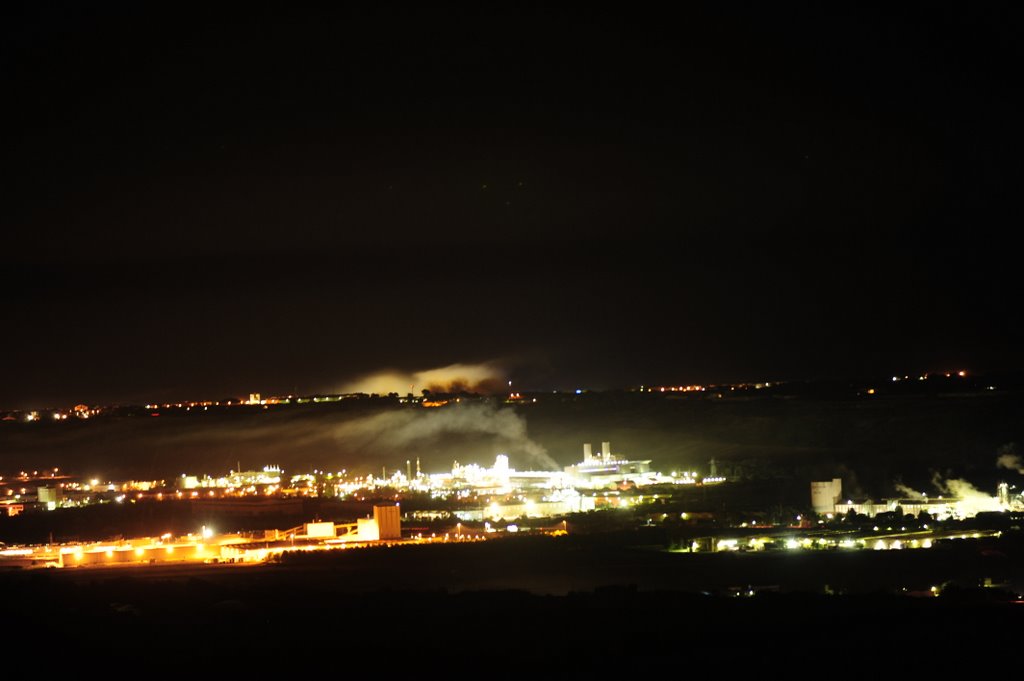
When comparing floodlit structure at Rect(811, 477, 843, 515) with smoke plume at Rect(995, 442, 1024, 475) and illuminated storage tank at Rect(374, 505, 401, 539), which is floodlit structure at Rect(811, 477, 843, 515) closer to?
smoke plume at Rect(995, 442, 1024, 475)

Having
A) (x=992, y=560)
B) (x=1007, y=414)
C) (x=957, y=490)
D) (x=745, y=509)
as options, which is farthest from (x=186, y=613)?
(x=1007, y=414)

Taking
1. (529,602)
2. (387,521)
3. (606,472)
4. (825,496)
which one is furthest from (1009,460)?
(529,602)

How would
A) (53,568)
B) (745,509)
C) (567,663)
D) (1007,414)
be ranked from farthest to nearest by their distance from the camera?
(1007,414) → (745,509) → (53,568) → (567,663)

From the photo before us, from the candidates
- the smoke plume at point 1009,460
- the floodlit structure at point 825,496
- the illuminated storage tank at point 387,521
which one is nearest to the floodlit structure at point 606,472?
the floodlit structure at point 825,496

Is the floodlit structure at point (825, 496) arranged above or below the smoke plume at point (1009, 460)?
below

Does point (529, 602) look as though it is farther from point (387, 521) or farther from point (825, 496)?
point (825, 496)

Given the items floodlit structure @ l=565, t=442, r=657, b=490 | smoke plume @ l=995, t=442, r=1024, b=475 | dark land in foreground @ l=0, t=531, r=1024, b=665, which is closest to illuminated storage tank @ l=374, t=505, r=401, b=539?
dark land in foreground @ l=0, t=531, r=1024, b=665

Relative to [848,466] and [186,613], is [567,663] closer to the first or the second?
[186,613]

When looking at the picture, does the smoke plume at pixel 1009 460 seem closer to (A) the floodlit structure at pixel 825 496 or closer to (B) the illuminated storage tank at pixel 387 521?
(A) the floodlit structure at pixel 825 496
